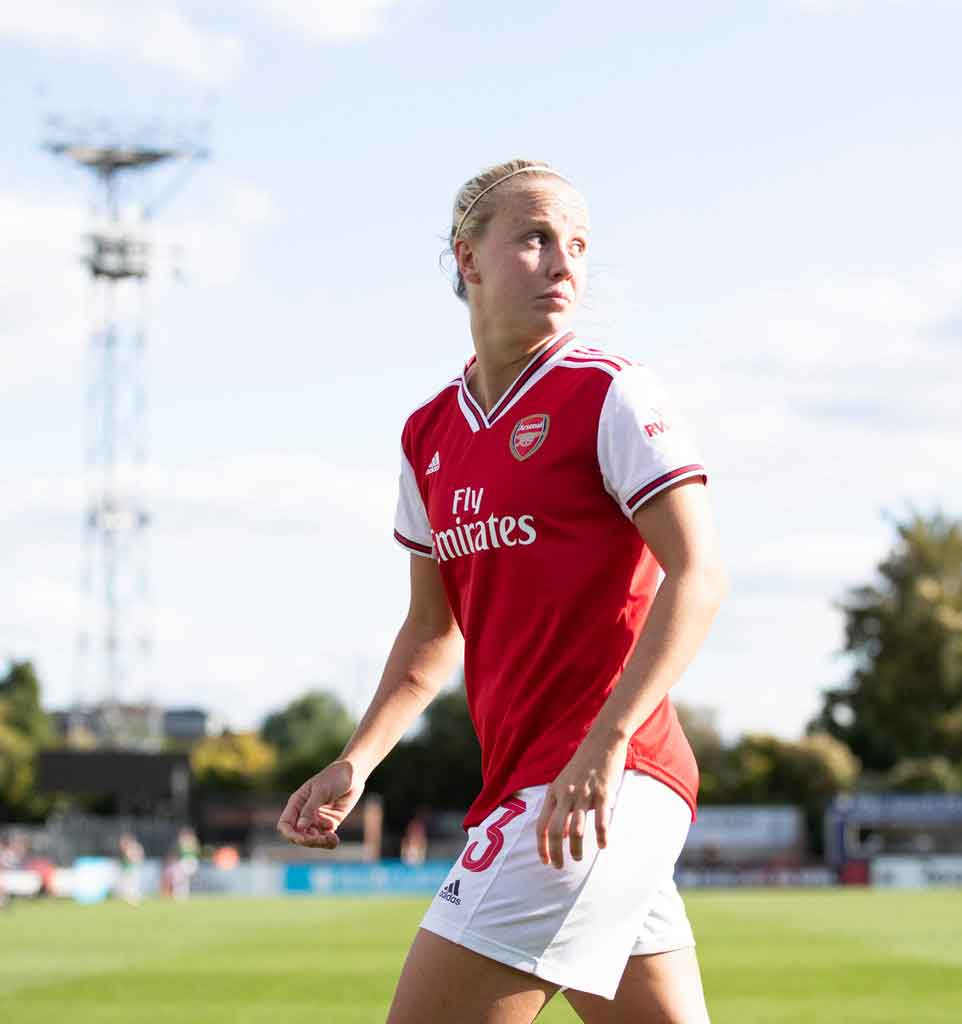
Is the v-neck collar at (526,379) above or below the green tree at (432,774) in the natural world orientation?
below

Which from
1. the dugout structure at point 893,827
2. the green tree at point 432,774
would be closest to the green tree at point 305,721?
the green tree at point 432,774

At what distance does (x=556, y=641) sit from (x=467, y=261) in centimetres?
92

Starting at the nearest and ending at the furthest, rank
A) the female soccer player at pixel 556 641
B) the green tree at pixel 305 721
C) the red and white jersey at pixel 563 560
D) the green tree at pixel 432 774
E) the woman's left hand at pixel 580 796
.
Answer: the woman's left hand at pixel 580 796, the female soccer player at pixel 556 641, the red and white jersey at pixel 563 560, the green tree at pixel 432 774, the green tree at pixel 305 721

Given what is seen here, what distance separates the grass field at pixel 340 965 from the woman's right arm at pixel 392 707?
328 inches

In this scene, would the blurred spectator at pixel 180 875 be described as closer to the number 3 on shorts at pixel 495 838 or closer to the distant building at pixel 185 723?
the number 3 on shorts at pixel 495 838

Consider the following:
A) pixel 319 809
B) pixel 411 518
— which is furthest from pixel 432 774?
pixel 319 809

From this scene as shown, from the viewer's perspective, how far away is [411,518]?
4527mm

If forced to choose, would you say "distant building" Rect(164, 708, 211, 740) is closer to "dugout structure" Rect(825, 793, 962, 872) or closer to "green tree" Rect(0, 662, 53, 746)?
"green tree" Rect(0, 662, 53, 746)

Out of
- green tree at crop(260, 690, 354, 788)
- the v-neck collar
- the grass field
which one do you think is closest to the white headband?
the v-neck collar

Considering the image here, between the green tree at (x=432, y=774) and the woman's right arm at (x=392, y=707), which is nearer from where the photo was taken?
the woman's right arm at (x=392, y=707)

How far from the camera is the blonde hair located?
13.3 ft

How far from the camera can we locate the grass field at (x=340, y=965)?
13.8m

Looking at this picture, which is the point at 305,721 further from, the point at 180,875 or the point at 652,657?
the point at 652,657

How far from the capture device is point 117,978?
17797 mm
